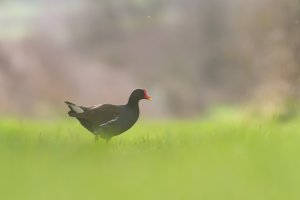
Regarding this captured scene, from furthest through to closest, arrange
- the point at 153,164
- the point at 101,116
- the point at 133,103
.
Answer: the point at 133,103
the point at 101,116
the point at 153,164

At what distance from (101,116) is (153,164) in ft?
2.44

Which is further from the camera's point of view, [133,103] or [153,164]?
[133,103]

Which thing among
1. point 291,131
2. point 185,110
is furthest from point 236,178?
point 185,110

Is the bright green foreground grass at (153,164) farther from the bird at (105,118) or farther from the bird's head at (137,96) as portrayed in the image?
the bird's head at (137,96)

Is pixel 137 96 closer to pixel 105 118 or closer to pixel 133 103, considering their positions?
pixel 133 103

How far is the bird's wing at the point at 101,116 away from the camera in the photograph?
177 inches

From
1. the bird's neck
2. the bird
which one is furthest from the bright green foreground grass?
the bird's neck

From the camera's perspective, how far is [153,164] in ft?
12.9

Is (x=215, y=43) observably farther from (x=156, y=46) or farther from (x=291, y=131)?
(x=291, y=131)

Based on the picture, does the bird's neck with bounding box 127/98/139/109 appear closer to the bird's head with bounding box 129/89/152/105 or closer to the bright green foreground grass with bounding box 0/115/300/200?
the bird's head with bounding box 129/89/152/105

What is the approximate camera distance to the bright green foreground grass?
341 centimetres

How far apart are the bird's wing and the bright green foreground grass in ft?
0.53

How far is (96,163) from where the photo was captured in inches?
155

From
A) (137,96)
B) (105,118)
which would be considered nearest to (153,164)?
(105,118)
